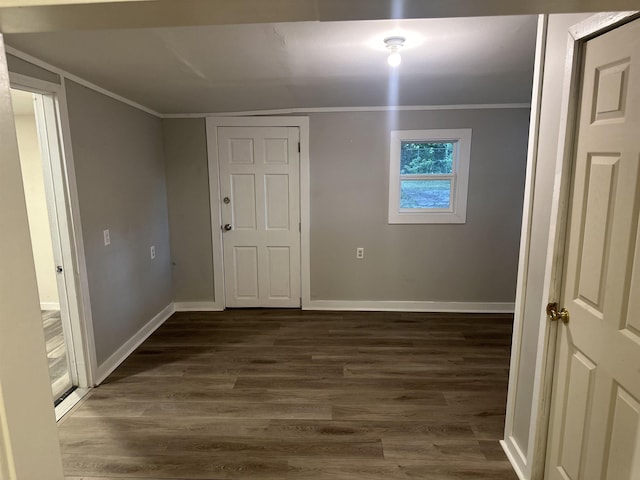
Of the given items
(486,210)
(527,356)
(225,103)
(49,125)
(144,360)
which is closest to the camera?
(527,356)

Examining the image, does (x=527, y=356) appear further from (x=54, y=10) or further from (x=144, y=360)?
(x=144, y=360)

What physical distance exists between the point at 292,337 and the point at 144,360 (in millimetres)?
1258

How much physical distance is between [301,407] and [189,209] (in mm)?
2453

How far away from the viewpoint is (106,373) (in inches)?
104

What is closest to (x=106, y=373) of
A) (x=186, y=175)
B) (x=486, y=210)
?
(x=186, y=175)

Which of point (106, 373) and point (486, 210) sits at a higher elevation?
point (486, 210)

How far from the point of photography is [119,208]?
287cm

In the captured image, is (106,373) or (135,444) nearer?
(135,444)

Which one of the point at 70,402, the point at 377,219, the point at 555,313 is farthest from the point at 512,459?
the point at 70,402

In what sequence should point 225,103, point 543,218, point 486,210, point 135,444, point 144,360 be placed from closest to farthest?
point 543,218
point 135,444
point 144,360
point 225,103
point 486,210

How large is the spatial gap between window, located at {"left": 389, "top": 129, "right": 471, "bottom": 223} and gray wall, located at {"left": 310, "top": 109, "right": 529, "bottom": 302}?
82 mm

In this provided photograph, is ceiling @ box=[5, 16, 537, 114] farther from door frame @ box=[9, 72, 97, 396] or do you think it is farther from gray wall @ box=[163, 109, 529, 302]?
gray wall @ box=[163, 109, 529, 302]

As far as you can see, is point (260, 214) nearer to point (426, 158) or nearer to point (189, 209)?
point (189, 209)

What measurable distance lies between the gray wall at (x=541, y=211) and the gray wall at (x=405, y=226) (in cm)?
204
